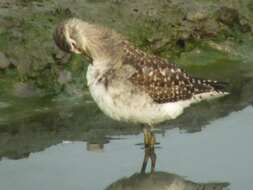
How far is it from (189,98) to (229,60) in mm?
3857

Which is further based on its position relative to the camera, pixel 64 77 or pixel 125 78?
pixel 64 77

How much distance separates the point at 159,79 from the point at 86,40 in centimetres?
94

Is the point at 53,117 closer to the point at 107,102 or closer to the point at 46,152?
the point at 46,152

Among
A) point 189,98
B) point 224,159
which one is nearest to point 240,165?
point 224,159

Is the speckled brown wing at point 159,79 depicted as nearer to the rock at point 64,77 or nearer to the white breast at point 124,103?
the white breast at point 124,103

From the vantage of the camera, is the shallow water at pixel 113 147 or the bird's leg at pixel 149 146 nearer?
the shallow water at pixel 113 147

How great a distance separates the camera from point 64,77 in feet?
42.9

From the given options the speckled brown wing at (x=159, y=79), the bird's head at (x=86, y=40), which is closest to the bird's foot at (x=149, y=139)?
the speckled brown wing at (x=159, y=79)

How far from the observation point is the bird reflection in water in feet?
A: 32.4

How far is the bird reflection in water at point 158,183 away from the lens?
A: 9.87m

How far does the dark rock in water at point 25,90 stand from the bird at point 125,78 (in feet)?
Answer: 7.17

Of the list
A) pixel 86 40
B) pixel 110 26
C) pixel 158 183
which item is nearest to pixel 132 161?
pixel 158 183

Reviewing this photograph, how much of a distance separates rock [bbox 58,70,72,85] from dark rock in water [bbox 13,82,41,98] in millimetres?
371

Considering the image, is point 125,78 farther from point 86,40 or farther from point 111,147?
point 111,147
